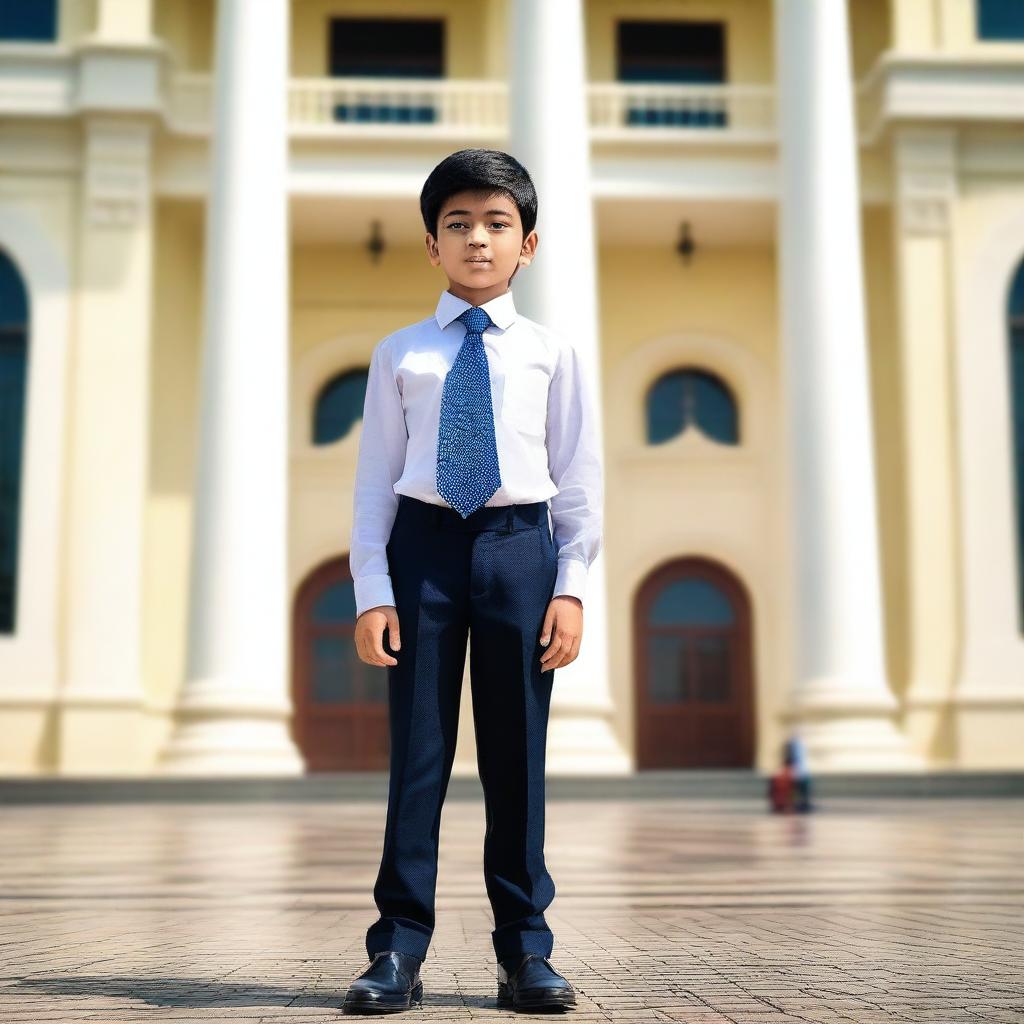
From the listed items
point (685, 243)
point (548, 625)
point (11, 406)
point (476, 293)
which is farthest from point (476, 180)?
point (685, 243)

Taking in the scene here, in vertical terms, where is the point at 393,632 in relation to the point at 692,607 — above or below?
below

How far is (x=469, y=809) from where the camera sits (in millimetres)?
17906

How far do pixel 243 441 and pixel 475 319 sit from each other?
17605 millimetres

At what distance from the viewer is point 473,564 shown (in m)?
4.04

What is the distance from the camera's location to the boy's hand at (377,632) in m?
3.99

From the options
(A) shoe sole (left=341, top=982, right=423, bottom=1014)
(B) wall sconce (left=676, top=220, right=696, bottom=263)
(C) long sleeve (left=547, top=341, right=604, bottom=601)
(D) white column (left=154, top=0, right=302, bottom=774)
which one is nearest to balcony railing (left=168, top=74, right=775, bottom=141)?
(B) wall sconce (left=676, top=220, right=696, bottom=263)

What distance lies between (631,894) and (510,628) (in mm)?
3469

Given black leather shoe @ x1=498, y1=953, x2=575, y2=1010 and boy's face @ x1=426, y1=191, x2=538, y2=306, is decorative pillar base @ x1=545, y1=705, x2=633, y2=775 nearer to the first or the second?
boy's face @ x1=426, y1=191, x2=538, y2=306

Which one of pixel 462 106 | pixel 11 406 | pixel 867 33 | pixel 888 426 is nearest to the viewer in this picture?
pixel 11 406

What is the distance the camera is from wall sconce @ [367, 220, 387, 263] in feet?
87.6

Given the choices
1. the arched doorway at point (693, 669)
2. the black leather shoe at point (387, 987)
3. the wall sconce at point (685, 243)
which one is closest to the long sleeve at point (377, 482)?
the black leather shoe at point (387, 987)

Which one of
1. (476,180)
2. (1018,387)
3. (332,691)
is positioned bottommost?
(332,691)

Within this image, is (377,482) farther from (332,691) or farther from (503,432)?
(332,691)

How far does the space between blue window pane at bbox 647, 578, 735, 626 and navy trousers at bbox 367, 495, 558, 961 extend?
23565 mm
